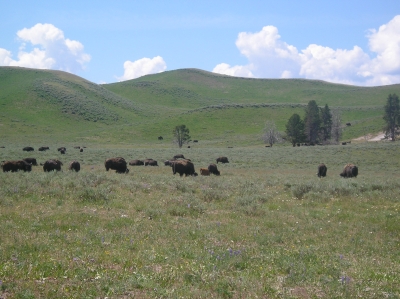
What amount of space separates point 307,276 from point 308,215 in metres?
5.83

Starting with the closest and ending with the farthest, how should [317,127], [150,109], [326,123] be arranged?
[317,127] → [326,123] → [150,109]

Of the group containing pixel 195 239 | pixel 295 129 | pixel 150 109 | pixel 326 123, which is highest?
pixel 150 109

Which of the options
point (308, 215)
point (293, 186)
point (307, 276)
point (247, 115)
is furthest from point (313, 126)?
point (307, 276)

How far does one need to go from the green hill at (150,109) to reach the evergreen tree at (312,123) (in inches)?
388

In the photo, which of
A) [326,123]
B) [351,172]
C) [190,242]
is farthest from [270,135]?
[190,242]

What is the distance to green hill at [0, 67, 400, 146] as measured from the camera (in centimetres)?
8362

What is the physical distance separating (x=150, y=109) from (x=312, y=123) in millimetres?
61486

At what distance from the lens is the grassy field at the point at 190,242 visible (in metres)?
5.64

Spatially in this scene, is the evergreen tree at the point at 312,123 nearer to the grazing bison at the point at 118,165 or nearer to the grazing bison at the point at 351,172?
the grazing bison at the point at 351,172

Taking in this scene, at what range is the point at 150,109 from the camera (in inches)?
4867

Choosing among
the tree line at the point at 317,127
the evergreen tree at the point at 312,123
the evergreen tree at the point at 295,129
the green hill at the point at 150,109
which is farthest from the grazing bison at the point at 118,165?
the evergreen tree at the point at 312,123

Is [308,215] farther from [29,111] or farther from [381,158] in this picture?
[29,111]

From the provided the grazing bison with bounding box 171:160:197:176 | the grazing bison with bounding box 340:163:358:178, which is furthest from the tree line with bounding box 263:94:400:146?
the grazing bison with bounding box 171:160:197:176

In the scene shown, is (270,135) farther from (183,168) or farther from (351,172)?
(183,168)
